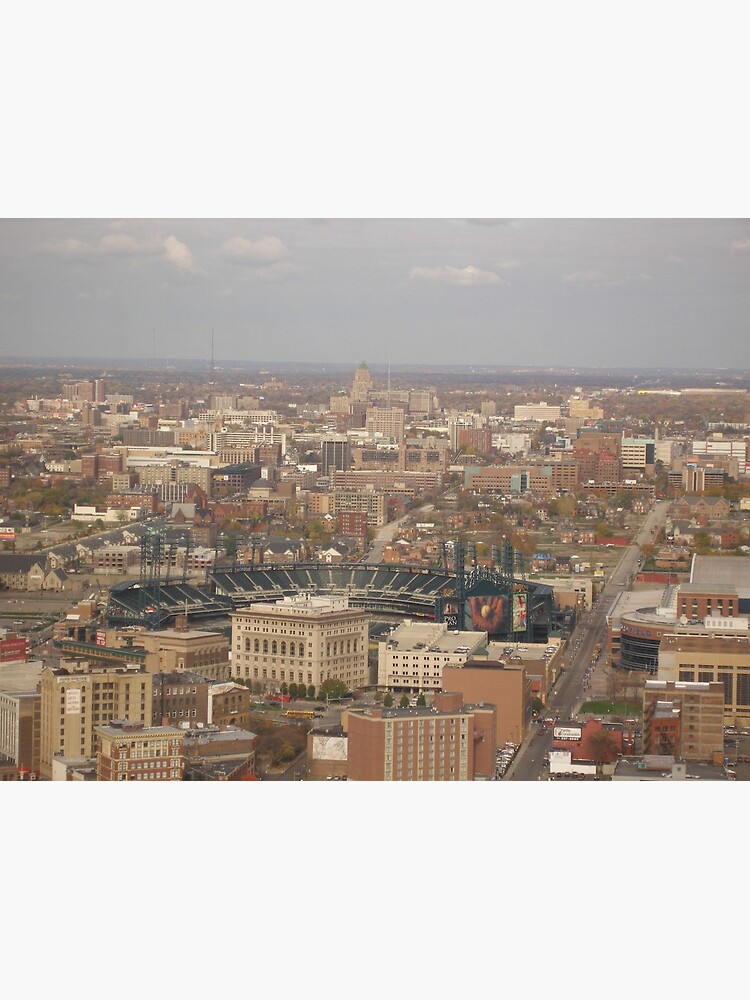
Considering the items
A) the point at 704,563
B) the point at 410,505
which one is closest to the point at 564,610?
the point at 704,563

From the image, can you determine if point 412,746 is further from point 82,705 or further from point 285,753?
point 82,705

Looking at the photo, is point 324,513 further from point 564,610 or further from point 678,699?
point 678,699

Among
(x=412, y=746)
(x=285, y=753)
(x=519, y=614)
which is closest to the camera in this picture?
(x=412, y=746)

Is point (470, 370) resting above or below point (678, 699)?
above

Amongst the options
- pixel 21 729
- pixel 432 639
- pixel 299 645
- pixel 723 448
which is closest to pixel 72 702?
pixel 21 729

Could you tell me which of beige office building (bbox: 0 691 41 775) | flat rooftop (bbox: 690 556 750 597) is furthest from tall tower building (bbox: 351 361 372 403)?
beige office building (bbox: 0 691 41 775)
